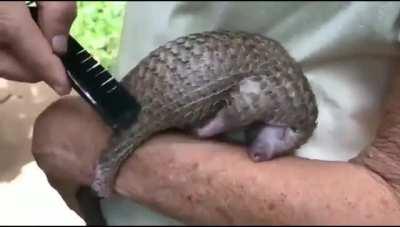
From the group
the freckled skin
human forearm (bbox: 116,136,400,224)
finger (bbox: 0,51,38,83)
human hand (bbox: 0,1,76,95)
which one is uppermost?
human hand (bbox: 0,1,76,95)

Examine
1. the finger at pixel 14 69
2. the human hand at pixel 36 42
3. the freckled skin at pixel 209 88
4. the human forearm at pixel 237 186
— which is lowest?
the human forearm at pixel 237 186

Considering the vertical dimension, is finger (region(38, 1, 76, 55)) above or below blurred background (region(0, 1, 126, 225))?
above

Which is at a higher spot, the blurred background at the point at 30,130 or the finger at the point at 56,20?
the finger at the point at 56,20

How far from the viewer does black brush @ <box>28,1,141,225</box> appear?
26.0 inches

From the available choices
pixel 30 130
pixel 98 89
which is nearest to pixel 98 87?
pixel 98 89

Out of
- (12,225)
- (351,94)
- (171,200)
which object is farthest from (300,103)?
(12,225)

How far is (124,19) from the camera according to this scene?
2.11 ft

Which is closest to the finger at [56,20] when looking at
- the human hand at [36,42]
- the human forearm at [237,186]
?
the human hand at [36,42]

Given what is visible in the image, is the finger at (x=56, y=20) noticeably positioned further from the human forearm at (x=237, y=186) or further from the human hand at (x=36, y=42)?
the human forearm at (x=237, y=186)

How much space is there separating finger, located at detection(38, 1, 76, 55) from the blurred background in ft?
0.03

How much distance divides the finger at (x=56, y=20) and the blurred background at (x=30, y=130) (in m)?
0.01

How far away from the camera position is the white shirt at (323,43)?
64 centimetres

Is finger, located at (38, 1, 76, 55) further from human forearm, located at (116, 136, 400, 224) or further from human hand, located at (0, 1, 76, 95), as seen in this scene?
human forearm, located at (116, 136, 400, 224)

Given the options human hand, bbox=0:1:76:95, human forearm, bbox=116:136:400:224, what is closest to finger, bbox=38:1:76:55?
human hand, bbox=0:1:76:95
